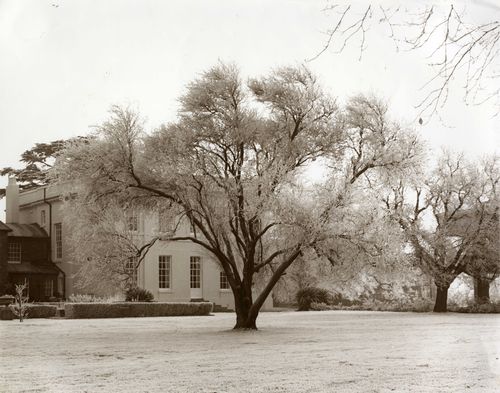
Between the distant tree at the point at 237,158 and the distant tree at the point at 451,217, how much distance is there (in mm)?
12814

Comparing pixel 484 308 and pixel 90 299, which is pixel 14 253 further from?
pixel 484 308

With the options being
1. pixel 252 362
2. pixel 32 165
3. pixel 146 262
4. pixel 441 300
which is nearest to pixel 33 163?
pixel 32 165

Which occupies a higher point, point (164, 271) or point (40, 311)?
point (164, 271)

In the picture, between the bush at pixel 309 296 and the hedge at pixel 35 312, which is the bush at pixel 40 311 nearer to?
the hedge at pixel 35 312

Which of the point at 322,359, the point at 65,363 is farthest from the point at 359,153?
the point at 65,363

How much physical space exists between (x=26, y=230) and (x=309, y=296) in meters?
16.0

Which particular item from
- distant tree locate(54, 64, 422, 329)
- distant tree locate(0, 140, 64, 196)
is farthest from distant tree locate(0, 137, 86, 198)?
distant tree locate(54, 64, 422, 329)

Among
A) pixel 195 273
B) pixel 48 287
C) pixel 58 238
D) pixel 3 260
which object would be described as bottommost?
pixel 48 287

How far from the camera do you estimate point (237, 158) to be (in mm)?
22297

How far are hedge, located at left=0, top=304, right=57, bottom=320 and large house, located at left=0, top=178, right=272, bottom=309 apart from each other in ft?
25.3

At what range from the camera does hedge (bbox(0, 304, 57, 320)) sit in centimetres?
2952

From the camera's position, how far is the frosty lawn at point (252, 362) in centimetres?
916

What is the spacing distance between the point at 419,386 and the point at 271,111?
14711 millimetres

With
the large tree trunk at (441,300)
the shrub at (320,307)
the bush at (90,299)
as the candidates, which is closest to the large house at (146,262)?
the shrub at (320,307)
